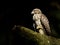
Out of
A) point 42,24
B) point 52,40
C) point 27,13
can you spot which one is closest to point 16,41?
point 52,40

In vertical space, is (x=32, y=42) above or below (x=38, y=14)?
below

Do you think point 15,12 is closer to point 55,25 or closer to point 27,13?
point 27,13

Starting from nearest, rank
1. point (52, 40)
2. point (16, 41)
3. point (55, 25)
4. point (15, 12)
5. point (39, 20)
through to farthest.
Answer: point (52, 40) < point (16, 41) < point (39, 20) < point (55, 25) < point (15, 12)

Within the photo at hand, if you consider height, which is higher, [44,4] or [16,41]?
[44,4]

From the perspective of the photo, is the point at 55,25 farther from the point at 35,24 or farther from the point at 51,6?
the point at 35,24

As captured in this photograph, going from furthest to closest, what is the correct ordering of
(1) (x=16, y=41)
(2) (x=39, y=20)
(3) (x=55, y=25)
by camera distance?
(3) (x=55, y=25)
(2) (x=39, y=20)
(1) (x=16, y=41)

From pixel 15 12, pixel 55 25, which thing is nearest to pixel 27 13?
pixel 15 12

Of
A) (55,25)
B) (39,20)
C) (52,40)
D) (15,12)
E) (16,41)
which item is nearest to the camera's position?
(52,40)

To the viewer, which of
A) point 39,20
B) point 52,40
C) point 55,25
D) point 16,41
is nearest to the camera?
point 52,40

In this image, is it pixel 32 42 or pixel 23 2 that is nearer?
pixel 32 42
